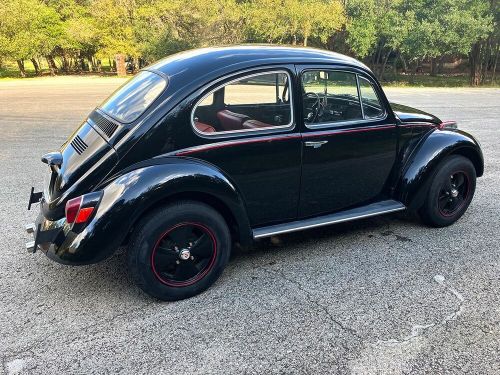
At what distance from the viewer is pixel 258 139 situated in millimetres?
3367

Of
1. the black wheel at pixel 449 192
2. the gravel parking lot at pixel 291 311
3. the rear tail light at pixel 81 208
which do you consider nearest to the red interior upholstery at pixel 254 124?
the gravel parking lot at pixel 291 311

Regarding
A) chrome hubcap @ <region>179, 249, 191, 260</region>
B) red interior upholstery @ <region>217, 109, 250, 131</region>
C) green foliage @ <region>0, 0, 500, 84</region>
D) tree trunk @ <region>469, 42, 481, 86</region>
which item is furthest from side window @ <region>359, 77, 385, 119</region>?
tree trunk @ <region>469, 42, 481, 86</region>

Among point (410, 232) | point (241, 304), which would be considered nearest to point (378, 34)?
point (410, 232)

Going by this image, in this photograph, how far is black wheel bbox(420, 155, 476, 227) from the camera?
4285 mm

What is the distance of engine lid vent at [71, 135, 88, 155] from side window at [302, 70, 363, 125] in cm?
183

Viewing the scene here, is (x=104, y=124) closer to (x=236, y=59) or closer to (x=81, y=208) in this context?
(x=81, y=208)

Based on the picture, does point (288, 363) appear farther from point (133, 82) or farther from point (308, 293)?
point (133, 82)

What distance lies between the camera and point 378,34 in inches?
1112

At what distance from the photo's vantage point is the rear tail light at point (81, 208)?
287 centimetres

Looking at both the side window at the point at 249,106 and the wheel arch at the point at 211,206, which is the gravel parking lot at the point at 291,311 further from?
the side window at the point at 249,106

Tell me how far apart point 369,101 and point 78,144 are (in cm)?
264

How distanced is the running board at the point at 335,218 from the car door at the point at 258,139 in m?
0.09

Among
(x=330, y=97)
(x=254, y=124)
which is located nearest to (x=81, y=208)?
(x=254, y=124)

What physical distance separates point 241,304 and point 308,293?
543 mm
